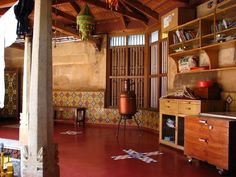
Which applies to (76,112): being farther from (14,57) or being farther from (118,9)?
(14,57)

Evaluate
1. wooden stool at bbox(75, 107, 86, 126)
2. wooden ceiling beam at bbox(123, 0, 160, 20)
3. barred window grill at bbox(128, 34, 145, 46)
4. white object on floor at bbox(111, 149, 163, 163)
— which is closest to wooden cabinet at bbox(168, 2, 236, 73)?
wooden ceiling beam at bbox(123, 0, 160, 20)

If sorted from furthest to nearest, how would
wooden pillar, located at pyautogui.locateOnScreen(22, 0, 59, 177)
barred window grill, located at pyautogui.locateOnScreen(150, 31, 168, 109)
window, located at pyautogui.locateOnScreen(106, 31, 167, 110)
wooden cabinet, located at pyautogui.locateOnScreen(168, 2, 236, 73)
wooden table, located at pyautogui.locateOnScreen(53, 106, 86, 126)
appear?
wooden table, located at pyautogui.locateOnScreen(53, 106, 86, 126), window, located at pyautogui.locateOnScreen(106, 31, 167, 110), barred window grill, located at pyautogui.locateOnScreen(150, 31, 168, 109), wooden cabinet, located at pyautogui.locateOnScreen(168, 2, 236, 73), wooden pillar, located at pyautogui.locateOnScreen(22, 0, 59, 177)

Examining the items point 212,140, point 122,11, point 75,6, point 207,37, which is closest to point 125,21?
point 122,11

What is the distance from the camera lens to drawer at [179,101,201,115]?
497 centimetres

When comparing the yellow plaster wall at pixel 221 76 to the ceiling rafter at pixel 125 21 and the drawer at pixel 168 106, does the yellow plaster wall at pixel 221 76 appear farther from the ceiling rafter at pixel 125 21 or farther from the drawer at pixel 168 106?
the ceiling rafter at pixel 125 21

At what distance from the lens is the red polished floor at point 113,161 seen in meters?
4.09

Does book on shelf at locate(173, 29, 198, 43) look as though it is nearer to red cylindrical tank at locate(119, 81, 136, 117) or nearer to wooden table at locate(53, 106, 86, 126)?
red cylindrical tank at locate(119, 81, 136, 117)

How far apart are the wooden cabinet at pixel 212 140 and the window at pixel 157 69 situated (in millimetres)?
2753

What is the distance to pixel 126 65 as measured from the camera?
859 centimetres

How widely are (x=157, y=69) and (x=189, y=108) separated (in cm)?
262

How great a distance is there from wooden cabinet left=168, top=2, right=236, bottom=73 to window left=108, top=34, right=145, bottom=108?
2181mm

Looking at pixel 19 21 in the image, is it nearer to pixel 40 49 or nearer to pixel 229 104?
pixel 40 49

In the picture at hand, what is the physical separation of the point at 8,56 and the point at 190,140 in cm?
836

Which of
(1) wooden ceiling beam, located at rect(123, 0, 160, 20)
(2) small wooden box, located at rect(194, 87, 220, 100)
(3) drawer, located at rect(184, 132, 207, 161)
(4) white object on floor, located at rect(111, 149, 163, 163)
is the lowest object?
(4) white object on floor, located at rect(111, 149, 163, 163)
